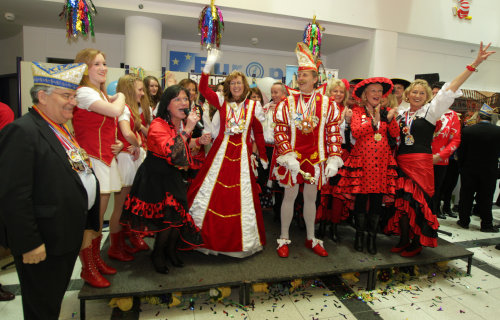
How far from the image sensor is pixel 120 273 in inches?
96.3

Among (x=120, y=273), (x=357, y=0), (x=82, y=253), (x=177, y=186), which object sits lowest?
(x=120, y=273)

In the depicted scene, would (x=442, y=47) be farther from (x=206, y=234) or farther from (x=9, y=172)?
(x=9, y=172)

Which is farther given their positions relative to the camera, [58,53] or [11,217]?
[58,53]

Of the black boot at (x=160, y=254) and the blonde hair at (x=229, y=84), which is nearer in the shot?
the black boot at (x=160, y=254)

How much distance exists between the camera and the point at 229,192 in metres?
2.74

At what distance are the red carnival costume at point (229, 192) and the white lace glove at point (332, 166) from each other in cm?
67

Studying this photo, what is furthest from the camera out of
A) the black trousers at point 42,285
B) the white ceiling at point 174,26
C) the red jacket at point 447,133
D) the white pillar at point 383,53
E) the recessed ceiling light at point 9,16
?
the white pillar at point 383,53

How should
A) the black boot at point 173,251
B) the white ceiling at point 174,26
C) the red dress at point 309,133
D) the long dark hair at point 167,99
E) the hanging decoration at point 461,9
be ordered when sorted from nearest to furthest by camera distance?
1. the long dark hair at point 167,99
2. the black boot at point 173,251
3. the red dress at point 309,133
4. the white ceiling at point 174,26
5. the hanging decoration at point 461,9

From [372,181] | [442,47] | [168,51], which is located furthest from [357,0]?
[372,181]

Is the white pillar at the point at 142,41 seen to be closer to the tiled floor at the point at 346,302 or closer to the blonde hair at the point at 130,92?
the blonde hair at the point at 130,92

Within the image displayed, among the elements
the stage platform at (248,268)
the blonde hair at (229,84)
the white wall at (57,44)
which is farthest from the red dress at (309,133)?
the white wall at (57,44)

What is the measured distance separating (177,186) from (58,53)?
6.62 metres

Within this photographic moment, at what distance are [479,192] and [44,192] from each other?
5.36m

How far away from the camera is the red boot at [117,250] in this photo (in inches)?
105
